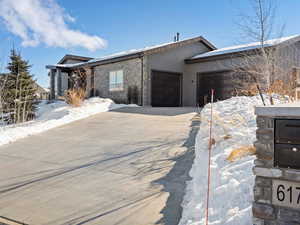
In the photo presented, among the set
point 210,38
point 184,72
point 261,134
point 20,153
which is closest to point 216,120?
point 261,134

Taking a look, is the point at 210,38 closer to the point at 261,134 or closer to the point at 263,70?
the point at 263,70

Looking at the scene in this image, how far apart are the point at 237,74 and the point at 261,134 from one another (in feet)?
41.0

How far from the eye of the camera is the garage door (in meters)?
14.8

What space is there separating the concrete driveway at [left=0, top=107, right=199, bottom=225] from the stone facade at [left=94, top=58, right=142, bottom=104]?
684cm

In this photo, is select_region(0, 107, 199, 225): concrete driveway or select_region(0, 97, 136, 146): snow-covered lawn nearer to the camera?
select_region(0, 107, 199, 225): concrete driveway

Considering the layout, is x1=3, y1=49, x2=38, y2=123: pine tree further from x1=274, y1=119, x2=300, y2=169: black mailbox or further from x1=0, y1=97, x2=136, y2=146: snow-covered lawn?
x1=274, y1=119, x2=300, y2=169: black mailbox

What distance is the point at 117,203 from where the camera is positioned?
405 cm

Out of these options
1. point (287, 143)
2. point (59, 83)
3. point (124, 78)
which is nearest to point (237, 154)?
point (287, 143)

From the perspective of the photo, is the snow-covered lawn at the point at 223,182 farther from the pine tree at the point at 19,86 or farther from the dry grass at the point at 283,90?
the pine tree at the point at 19,86

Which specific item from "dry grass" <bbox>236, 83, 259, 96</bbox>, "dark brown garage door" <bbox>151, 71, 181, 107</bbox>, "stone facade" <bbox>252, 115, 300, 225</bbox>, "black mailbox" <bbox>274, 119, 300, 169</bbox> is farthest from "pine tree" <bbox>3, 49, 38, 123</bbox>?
"black mailbox" <bbox>274, 119, 300, 169</bbox>

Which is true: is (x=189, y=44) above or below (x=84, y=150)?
above

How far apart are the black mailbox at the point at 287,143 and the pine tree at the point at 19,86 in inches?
619

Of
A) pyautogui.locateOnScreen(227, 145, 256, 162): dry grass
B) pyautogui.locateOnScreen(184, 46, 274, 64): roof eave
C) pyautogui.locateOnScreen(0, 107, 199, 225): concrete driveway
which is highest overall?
pyautogui.locateOnScreen(184, 46, 274, 64): roof eave

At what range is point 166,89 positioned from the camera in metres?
16.5
